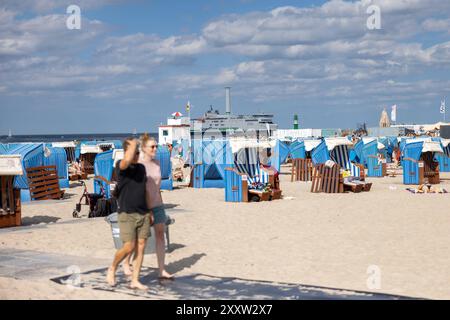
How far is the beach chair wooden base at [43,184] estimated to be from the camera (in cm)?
1579

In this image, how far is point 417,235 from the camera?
9.52 metres

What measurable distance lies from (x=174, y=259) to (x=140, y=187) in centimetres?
204

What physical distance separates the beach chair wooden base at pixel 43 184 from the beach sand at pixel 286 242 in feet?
3.11

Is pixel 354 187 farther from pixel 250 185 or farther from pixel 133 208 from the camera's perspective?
pixel 133 208

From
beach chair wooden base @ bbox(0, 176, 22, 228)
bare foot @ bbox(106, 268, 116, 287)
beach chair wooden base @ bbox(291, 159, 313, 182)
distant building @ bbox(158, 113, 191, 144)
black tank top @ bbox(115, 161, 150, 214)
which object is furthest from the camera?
distant building @ bbox(158, 113, 191, 144)

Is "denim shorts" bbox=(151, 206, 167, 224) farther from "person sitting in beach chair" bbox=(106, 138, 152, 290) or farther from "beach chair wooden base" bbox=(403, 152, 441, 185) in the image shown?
"beach chair wooden base" bbox=(403, 152, 441, 185)

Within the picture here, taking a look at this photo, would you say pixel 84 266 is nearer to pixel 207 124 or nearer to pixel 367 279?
pixel 367 279

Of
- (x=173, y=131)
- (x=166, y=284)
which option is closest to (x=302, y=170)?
(x=166, y=284)

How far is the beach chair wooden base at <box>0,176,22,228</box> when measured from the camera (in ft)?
35.1

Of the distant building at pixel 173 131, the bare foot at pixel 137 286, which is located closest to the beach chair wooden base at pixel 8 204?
the bare foot at pixel 137 286

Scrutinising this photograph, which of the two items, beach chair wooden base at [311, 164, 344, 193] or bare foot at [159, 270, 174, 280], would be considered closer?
bare foot at [159, 270, 174, 280]

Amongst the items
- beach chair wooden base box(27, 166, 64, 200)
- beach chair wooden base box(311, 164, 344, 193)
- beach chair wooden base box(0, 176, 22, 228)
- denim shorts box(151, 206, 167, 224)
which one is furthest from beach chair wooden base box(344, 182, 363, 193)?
denim shorts box(151, 206, 167, 224)

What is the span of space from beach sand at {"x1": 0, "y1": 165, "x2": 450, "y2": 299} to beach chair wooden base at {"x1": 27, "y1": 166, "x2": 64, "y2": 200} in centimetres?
95

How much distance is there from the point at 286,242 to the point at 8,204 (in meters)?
4.87
